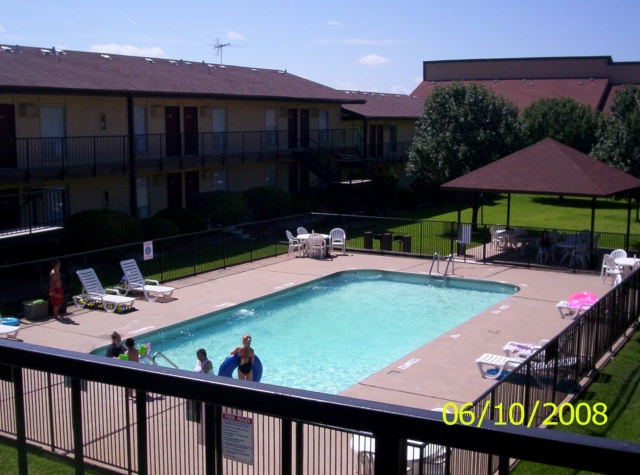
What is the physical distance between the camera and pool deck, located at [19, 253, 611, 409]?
13727 millimetres

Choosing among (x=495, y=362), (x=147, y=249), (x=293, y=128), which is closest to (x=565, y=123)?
(x=293, y=128)

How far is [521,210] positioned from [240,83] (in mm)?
18338

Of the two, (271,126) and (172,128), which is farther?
(271,126)

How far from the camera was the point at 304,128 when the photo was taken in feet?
131

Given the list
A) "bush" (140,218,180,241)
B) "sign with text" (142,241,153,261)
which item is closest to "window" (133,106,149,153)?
"bush" (140,218,180,241)

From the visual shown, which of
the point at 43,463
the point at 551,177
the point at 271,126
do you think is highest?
the point at 271,126

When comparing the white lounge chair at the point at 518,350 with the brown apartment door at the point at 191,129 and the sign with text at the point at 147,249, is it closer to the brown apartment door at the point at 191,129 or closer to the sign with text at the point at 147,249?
the sign with text at the point at 147,249

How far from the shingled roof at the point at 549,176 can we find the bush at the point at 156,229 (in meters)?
10.5

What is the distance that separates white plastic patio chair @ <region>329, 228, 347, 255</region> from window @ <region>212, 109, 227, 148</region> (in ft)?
24.1

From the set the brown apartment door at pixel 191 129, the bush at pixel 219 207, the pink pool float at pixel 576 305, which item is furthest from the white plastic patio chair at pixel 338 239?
the pink pool float at pixel 576 305

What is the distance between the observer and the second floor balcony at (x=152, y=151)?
24.8m

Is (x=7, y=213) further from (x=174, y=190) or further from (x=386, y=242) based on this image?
(x=386, y=242)

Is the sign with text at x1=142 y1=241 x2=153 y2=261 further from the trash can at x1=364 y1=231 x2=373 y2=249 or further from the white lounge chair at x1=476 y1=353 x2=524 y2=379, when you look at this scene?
the white lounge chair at x1=476 y1=353 x2=524 y2=379

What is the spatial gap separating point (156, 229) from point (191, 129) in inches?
290
